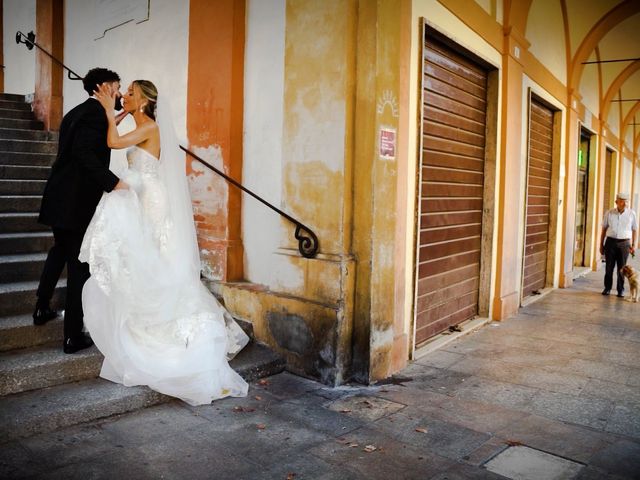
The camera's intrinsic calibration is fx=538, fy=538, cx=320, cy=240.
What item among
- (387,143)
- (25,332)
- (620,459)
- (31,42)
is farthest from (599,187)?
(25,332)

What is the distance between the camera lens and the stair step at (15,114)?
7887 mm

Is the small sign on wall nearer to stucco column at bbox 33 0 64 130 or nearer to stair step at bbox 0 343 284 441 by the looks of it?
stair step at bbox 0 343 284 441

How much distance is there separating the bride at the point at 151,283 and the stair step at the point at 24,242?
1.54 meters

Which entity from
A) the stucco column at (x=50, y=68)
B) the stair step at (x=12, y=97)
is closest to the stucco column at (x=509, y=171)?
the stucco column at (x=50, y=68)

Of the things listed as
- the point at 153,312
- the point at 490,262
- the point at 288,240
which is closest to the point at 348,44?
the point at 288,240

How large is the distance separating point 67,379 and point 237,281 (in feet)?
5.88

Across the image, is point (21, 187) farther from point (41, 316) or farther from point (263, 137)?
point (263, 137)

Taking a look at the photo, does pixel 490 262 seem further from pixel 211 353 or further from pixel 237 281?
pixel 211 353

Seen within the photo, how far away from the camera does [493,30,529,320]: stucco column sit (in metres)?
7.04

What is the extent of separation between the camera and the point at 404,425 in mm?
3699

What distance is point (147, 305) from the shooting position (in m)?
4.00

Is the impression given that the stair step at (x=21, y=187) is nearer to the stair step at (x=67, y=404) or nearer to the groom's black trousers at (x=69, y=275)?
the groom's black trousers at (x=69, y=275)

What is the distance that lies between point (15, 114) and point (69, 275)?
17.4 feet

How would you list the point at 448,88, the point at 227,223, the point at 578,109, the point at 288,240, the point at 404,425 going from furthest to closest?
the point at 578,109, the point at 448,88, the point at 227,223, the point at 288,240, the point at 404,425
